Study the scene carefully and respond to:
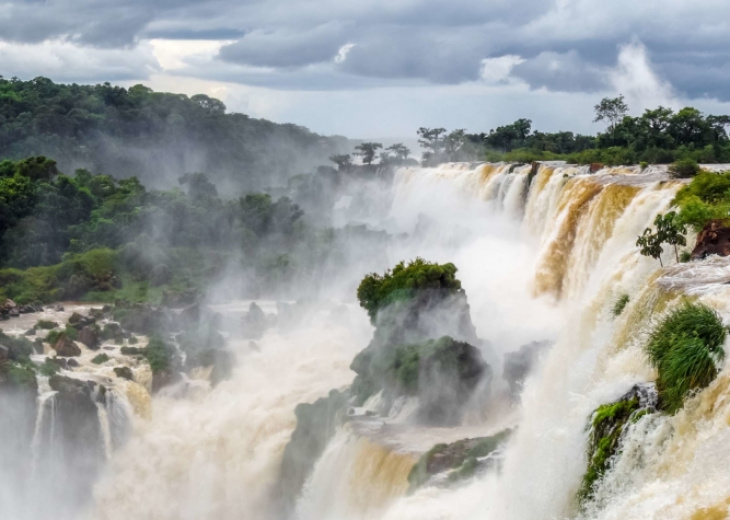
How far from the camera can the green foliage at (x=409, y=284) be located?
34094mm

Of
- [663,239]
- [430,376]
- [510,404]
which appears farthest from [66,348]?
[663,239]

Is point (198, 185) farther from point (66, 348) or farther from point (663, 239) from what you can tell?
point (663, 239)

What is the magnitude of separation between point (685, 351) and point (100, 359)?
3079cm

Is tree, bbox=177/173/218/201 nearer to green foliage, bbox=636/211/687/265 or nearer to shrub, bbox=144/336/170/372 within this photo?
shrub, bbox=144/336/170/372

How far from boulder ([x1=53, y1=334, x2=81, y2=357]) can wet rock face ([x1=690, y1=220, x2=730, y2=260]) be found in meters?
27.4

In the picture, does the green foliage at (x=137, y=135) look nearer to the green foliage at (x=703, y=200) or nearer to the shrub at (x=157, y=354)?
the shrub at (x=157, y=354)

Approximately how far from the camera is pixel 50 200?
209 ft

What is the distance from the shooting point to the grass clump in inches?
756

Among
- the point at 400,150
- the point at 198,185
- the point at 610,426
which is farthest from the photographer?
the point at 400,150

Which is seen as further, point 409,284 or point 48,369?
point 48,369

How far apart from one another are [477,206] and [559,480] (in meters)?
41.2

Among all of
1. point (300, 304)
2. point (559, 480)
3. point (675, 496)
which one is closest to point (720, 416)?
point (675, 496)

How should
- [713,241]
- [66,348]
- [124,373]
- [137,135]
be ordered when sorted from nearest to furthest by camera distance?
[713,241] < [124,373] < [66,348] < [137,135]

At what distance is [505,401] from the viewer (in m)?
28.1
